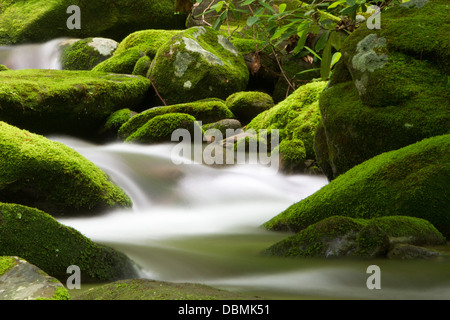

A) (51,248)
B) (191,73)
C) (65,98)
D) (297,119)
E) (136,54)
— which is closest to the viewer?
(51,248)

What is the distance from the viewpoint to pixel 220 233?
518 centimetres

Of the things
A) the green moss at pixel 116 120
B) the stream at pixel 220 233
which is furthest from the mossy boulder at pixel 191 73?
the stream at pixel 220 233

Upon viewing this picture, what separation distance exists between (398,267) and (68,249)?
1990 millimetres

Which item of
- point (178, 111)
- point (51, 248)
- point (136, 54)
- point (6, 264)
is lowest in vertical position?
point (6, 264)

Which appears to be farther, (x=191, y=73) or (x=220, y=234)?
(x=191, y=73)

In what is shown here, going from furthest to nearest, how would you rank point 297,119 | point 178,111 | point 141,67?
point 141,67 → point 178,111 → point 297,119

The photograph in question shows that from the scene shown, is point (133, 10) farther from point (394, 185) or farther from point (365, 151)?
point (394, 185)

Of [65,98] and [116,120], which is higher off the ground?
[65,98]

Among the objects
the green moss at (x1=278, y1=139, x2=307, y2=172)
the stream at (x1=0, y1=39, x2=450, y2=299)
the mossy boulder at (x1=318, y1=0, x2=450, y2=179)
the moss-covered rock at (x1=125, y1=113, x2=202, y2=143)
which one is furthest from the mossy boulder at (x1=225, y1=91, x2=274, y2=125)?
the mossy boulder at (x1=318, y1=0, x2=450, y2=179)

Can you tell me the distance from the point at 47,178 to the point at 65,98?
3788 mm

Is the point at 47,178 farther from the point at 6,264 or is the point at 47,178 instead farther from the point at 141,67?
the point at 141,67

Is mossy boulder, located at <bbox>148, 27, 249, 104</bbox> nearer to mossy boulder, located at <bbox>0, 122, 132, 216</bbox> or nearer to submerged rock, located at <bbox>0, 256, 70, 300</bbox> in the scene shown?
mossy boulder, located at <bbox>0, 122, 132, 216</bbox>

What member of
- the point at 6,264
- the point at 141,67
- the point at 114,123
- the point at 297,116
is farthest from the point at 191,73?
the point at 6,264

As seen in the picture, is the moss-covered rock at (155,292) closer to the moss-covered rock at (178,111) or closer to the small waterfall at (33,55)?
the moss-covered rock at (178,111)
